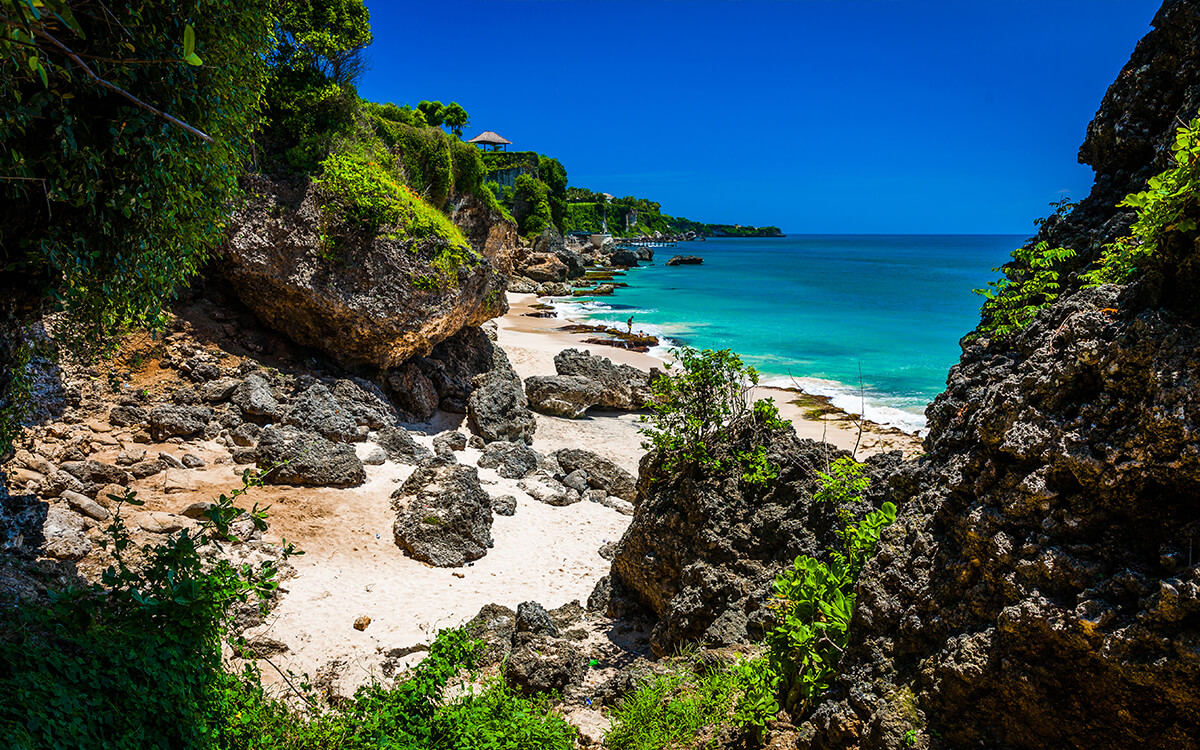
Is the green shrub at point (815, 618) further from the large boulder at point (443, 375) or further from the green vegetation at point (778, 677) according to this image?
the large boulder at point (443, 375)

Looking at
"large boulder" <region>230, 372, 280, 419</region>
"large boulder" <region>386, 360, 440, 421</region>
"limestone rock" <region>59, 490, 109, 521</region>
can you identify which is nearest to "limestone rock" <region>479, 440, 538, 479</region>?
"large boulder" <region>386, 360, 440, 421</region>

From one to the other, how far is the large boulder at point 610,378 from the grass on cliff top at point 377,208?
550 centimetres

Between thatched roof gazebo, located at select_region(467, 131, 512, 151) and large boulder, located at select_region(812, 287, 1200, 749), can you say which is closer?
large boulder, located at select_region(812, 287, 1200, 749)

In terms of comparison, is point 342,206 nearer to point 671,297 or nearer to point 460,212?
point 460,212

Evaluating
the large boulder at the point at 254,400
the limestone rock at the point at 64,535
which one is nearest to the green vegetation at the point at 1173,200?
the limestone rock at the point at 64,535

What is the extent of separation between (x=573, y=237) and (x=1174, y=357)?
331 feet

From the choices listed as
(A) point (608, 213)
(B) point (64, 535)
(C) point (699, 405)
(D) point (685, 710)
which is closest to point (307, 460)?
(B) point (64, 535)

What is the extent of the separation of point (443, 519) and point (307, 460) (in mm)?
2746

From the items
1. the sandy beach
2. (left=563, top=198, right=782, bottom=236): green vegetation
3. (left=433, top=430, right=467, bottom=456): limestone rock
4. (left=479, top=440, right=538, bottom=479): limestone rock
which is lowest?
the sandy beach

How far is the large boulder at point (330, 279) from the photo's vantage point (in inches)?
511

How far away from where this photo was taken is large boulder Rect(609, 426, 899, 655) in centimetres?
613

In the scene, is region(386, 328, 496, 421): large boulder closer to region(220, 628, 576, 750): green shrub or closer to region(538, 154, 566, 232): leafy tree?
region(220, 628, 576, 750): green shrub

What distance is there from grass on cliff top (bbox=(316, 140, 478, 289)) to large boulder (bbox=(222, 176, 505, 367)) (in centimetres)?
13

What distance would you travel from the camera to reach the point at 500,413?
14820 mm
